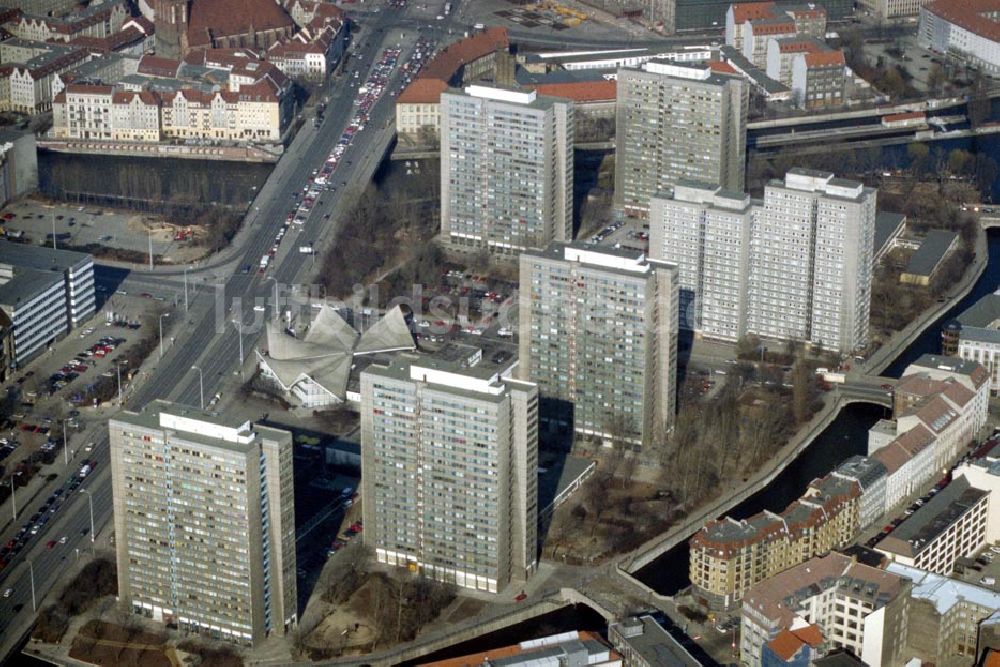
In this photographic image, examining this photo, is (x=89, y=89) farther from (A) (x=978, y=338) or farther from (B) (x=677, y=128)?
(A) (x=978, y=338)

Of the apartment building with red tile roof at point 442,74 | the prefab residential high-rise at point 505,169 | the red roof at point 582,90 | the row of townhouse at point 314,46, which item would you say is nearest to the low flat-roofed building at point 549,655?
the prefab residential high-rise at point 505,169

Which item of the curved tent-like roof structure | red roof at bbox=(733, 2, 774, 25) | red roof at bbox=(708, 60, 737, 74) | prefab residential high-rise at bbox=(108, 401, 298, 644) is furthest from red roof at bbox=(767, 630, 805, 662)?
red roof at bbox=(733, 2, 774, 25)

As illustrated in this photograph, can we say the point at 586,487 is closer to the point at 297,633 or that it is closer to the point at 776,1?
the point at 297,633

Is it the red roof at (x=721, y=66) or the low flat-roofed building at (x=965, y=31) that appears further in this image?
the low flat-roofed building at (x=965, y=31)

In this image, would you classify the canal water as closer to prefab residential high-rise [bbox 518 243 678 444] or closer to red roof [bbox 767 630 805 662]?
prefab residential high-rise [bbox 518 243 678 444]

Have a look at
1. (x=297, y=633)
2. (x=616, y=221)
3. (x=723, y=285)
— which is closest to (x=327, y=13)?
(x=616, y=221)

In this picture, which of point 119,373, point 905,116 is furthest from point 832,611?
point 905,116

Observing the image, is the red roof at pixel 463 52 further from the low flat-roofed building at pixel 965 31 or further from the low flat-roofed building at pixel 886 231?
the low flat-roofed building at pixel 886 231
